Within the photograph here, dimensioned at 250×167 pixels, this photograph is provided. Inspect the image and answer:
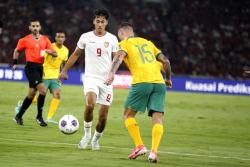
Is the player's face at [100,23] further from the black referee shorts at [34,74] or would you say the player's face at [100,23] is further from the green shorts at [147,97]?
the black referee shorts at [34,74]

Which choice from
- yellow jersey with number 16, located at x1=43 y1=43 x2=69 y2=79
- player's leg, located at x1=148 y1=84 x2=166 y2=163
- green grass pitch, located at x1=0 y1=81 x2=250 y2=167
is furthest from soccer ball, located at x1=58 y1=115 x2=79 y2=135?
yellow jersey with number 16, located at x1=43 y1=43 x2=69 y2=79

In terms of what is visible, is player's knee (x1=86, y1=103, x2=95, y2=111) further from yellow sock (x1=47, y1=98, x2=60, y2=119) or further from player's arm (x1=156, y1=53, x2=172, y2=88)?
yellow sock (x1=47, y1=98, x2=60, y2=119)

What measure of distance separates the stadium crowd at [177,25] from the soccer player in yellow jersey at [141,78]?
105 feet

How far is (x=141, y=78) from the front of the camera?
1188 centimetres

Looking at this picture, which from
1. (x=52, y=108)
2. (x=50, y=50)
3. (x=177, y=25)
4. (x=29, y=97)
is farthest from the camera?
(x=177, y=25)

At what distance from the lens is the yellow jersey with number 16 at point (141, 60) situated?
11883 mm

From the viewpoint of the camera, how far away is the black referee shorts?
17984 millimetres

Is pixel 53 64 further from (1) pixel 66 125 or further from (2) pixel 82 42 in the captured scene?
(2) pixel 82 42

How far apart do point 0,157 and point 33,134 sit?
4438mm

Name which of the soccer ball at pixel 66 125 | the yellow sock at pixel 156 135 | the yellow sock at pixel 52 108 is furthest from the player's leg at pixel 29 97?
the yellow sock at pixel 156 135

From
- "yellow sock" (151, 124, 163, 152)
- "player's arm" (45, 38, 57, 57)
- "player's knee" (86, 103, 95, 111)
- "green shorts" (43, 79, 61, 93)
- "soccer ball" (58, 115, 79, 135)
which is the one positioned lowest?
"yellow sock" (151, 124, 163, 152)

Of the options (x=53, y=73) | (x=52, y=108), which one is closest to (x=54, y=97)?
(x=52, y=108)

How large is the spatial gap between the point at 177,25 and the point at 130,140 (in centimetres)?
3486

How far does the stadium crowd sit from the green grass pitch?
17962mm
